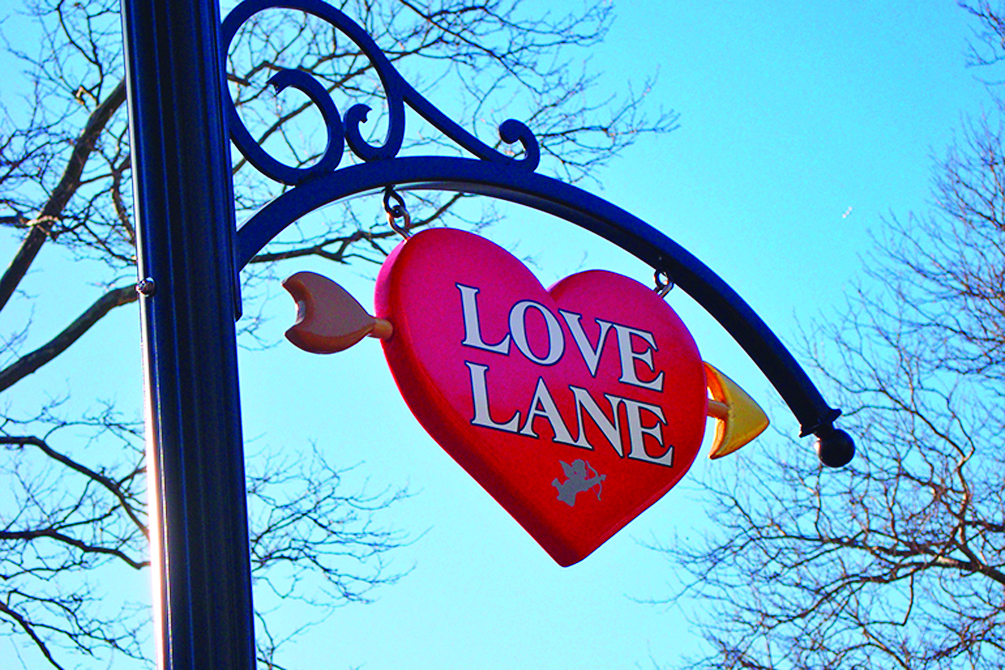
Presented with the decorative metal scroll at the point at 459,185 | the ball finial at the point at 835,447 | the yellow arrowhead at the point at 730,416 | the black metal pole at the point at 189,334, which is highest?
the decorative metal scroll at the point at 459,185

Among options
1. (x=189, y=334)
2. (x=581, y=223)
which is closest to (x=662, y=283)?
(x=581, y=223)

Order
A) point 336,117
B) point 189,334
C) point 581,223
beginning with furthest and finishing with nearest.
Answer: point 581,223
point 336,117
point 189,334

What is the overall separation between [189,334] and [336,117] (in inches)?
30.0

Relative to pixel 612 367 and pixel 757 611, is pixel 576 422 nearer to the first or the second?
pixel 612 367

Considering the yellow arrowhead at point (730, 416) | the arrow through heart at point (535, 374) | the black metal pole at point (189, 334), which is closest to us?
the black metal pole at point (189, 334)

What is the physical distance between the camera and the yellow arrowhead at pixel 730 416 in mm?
2768

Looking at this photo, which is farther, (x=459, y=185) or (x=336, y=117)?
(x=459, y=185)

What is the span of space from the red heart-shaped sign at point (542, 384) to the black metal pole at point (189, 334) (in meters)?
0.67

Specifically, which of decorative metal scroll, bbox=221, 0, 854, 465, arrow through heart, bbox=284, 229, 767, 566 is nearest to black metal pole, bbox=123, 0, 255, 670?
decorative metal scroll, bbox=221, 0, 854, 465

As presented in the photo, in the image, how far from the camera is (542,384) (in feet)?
7.56

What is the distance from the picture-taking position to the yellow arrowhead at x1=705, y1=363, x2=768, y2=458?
277 centimetres

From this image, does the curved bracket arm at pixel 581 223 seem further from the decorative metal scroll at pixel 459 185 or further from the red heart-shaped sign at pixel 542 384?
the red heart-shaped sign at pixel 542 384

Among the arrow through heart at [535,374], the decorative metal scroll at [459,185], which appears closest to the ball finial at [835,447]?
the decorative metal scroll at [459,185]

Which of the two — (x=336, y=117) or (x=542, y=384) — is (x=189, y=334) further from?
(x=542, y=384)
